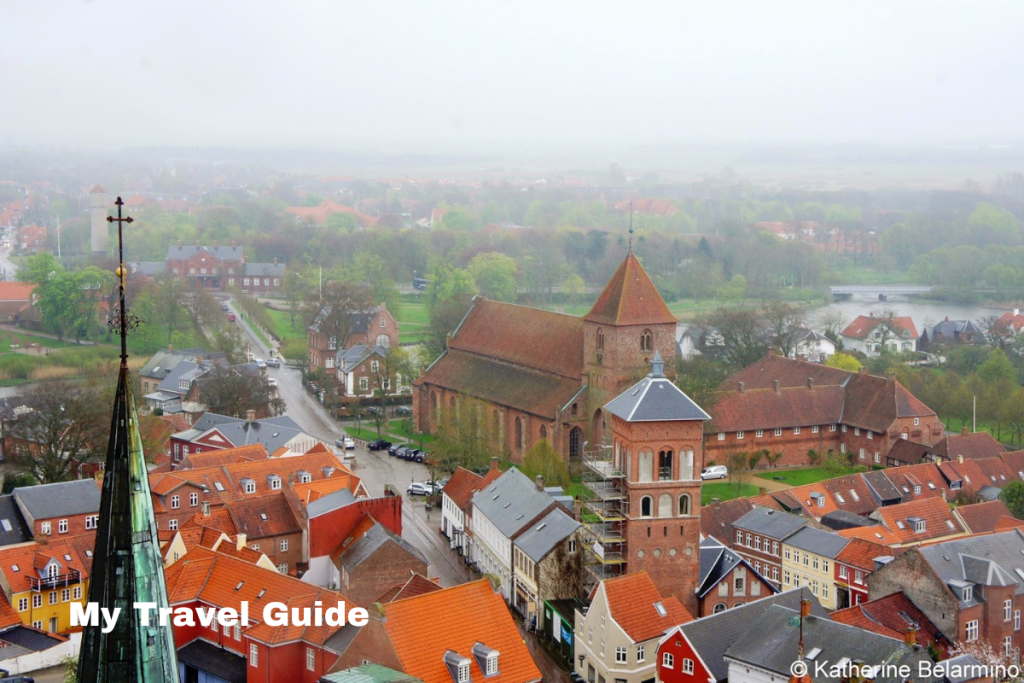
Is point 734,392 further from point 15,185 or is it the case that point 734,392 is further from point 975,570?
point 15,185

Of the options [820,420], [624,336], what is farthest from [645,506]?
[820,420]

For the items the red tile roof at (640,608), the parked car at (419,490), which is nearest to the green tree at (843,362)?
the parked car at (419,490)

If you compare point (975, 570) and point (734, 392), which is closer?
point (975, 570)

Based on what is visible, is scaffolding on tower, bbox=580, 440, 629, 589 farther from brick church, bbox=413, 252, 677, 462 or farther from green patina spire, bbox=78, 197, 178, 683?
green patina spire, bbox=78, 197, 178, 683

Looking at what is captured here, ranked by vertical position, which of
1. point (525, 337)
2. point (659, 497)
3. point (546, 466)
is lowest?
point (546, 466)

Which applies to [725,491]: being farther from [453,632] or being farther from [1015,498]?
[453,632]

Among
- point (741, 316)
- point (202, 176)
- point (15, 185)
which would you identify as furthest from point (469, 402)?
point (202, 176)

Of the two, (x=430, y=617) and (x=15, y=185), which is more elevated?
(x=15, y=185)
